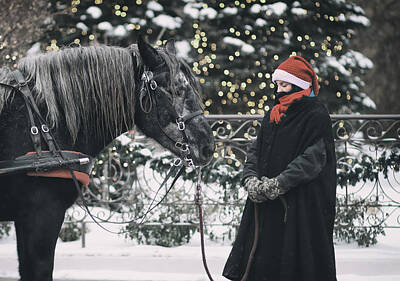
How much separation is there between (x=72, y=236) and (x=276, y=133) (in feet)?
12.7

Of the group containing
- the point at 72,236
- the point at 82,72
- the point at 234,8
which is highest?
the point at 234,8

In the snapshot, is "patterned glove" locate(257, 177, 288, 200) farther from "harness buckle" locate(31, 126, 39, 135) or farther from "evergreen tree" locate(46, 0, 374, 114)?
"evergreen tree" locate(46, 0, 374, 114)

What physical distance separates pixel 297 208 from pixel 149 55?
1.24 m

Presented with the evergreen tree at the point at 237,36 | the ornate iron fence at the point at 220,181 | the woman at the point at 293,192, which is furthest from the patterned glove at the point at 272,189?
the evergreen tree at the point at 237,36

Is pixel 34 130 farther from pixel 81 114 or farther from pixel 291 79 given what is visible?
pixel 291 79

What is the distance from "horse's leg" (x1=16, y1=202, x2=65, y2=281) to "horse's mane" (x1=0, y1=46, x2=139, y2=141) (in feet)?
1.50

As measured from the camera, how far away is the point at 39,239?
7.25 ft

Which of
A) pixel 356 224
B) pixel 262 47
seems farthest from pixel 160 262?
pixel 262 47

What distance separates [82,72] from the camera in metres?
2.54

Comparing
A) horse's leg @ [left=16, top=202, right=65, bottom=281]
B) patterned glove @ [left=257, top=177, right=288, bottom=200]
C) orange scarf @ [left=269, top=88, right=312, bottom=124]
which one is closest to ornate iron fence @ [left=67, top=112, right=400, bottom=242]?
orange scarf @ [left=269, top=88, right=312, bottom=124]

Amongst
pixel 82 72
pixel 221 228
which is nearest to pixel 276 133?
pixel 82 72

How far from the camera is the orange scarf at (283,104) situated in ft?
8.50

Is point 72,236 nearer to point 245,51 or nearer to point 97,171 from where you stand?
point 97,171

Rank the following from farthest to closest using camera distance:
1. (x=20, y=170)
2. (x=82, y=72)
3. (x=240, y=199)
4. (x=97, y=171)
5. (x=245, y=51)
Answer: (x=245, y=51) < (x=97, y=171) < (x=240, y=199) < (x=82, y=72) < (x=20, y=170)
